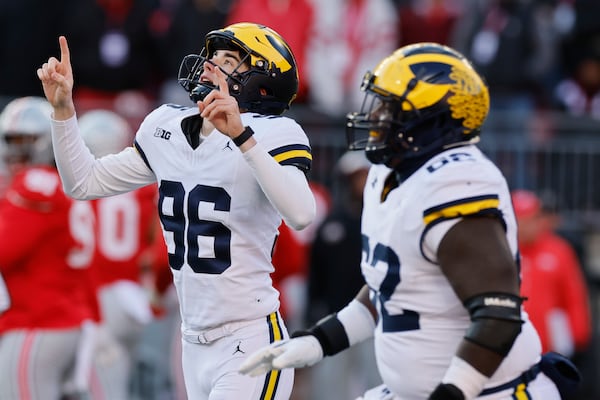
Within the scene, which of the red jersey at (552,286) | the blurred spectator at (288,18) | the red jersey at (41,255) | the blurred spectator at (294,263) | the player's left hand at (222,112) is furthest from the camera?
the blurred spectator at (288,18)

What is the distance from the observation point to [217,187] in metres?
4.00

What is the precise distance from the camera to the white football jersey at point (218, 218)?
3.99m

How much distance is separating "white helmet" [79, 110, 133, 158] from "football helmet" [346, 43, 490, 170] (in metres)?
3.74

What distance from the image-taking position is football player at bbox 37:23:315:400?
3992 mm

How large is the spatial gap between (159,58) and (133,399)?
8.39 ft

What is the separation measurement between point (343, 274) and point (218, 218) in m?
4.02

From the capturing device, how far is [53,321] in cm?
566

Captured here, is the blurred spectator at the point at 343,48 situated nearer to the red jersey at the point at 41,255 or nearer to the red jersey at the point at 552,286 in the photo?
the red jersey at the point at 552,286

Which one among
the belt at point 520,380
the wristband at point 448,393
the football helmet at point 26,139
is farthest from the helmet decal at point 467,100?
the football helmet at point 26,139

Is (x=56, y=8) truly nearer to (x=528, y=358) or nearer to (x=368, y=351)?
(x=368, y=351)

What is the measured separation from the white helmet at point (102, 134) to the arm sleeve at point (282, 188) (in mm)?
3894

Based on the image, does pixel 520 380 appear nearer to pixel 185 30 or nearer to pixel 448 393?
pixel 448 393

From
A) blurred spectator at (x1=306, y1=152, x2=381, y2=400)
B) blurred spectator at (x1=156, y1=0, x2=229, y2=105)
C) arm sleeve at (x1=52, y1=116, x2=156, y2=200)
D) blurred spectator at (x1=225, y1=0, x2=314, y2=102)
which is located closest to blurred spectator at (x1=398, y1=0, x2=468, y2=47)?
blurred spectator at (x1=225, y1=0, x2=314, y2=102)

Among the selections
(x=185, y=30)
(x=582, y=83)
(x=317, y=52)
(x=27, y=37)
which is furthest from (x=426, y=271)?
(x=27, y=37)
